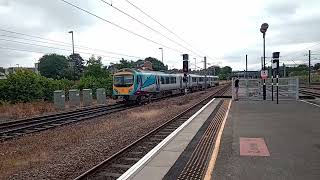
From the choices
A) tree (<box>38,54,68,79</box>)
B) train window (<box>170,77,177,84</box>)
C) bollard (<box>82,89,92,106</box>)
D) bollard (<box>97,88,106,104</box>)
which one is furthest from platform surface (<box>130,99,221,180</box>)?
tree (<box>38,54,68,79</box>)

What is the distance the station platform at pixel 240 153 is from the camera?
24.3 ft

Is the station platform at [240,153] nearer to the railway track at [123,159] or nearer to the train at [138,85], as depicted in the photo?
the railway track at [123,159]

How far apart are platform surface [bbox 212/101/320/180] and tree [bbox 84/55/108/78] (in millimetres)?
44436

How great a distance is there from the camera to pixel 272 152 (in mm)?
9273

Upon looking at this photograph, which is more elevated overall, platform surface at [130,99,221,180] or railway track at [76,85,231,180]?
platform surface at [130,99,221,180]

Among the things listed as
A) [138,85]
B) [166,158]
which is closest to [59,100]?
[138,85]

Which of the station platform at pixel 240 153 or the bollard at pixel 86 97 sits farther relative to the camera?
the bollard at pixel 86 97

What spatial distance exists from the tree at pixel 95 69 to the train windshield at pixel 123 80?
26.5 meters

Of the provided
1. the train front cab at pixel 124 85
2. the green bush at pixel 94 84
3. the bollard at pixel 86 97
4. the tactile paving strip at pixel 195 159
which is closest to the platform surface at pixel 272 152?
the tactile paving strip at pixel 195 159

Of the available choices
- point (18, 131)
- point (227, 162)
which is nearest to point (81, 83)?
point (18, 131)

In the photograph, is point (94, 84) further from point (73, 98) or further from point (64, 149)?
point (64, 149)

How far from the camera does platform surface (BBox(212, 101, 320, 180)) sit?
727cm

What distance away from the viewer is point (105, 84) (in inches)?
1663

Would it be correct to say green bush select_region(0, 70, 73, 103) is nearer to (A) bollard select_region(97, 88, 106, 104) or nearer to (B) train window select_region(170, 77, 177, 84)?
(A) bollard select_region(97, 88, 106, 104)
